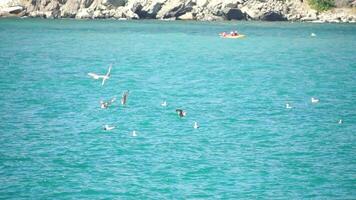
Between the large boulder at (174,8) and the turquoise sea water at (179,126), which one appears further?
the large boulder at (174,8)

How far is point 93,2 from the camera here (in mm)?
198000

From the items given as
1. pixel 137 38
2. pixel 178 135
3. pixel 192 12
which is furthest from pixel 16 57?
pixel 192 12

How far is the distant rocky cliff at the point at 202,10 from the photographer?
187125 mm

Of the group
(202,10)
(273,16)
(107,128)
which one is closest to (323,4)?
(273,16)

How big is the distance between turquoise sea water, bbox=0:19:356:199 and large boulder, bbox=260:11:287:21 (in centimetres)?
6812

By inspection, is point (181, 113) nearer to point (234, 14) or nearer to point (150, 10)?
point (234, 14)

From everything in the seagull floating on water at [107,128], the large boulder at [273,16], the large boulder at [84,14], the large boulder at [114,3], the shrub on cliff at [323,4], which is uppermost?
the seagull floating on water at [107,128]

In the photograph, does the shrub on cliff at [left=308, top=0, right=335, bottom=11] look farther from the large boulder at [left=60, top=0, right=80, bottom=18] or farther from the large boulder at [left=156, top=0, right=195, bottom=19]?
the large boulder at [left=60, top=0, right=80, bottom=18]

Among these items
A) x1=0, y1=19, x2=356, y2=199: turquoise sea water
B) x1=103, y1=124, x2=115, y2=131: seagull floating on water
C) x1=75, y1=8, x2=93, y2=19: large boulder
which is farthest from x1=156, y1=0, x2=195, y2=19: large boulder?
x1=103, y1=124, x2=115, y2=131: seagull floating on water

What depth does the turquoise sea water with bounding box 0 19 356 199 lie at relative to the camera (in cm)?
4450

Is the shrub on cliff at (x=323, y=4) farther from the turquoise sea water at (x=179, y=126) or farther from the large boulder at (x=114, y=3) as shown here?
the turquoise sea water at (x=179, y=126)

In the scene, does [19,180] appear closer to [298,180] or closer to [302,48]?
[298,180]

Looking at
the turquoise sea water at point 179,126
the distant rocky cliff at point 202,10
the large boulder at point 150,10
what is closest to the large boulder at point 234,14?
the distant rocky cliff at point 202,10

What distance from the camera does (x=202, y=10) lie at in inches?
7628
